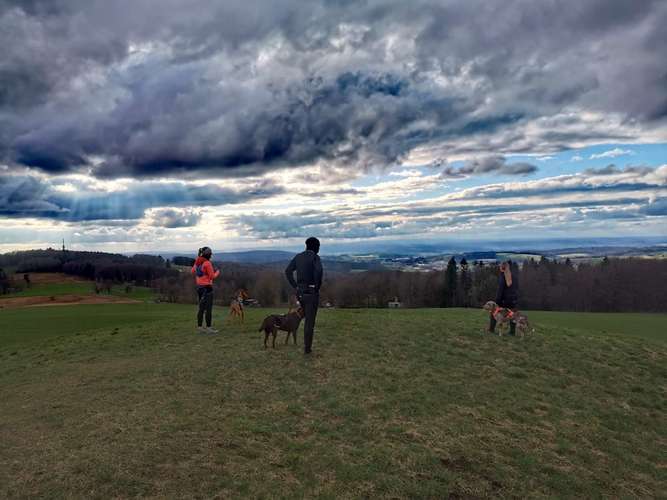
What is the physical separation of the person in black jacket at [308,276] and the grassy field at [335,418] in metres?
1.45

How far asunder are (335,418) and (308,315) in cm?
500

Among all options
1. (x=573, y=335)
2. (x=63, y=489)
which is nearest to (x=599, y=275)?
(x=573, y=335)

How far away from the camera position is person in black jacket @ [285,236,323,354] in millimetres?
14078

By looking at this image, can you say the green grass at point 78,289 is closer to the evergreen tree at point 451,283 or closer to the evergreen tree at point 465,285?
the evergreen tree at point 451,283

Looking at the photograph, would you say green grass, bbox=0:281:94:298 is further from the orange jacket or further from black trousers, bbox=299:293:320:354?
black trousers, bbox=299:293:320:354

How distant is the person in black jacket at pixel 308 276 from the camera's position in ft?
46.2

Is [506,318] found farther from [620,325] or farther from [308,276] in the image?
[620,325]

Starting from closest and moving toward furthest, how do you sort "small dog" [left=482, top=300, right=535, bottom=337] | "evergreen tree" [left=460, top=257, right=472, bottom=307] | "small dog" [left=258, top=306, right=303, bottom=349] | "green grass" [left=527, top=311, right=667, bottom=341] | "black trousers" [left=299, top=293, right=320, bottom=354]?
"black trousers" [left=299, top=293, right=320, bottom=354] < "small dog" [left=258, top=306, right=303, bottom=349] < "small dog" [left=482, top=300, right=535, bottom=337] < "green grass" [left=527, top=311, right=667, bottom=341] < "evergreen tree" [left=460, top=257, right=472, bottom=307]

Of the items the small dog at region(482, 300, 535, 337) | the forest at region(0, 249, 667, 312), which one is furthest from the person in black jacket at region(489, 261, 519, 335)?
the forest at region(0, 249, 667, 312)

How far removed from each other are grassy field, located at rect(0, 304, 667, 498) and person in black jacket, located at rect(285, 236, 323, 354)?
145 cm

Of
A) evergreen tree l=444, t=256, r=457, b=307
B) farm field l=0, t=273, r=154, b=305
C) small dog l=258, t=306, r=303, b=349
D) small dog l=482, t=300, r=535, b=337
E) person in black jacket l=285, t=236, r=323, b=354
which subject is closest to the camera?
person in black jacket l=285, t=236, r=323, b=354

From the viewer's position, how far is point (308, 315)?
14.1 metres

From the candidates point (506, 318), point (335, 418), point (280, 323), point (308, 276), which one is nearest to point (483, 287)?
point (506, 318)

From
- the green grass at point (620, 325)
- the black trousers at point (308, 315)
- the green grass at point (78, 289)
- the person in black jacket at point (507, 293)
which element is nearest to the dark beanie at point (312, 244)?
the black trousers at point (308, 315)
